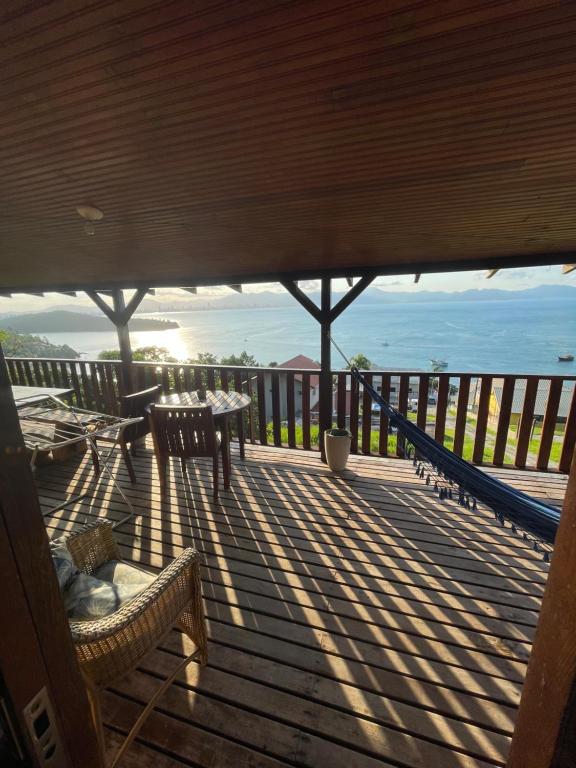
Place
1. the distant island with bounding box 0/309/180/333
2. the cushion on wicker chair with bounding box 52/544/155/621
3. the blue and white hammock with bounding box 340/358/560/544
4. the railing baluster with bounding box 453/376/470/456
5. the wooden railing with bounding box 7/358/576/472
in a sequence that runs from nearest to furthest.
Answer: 1. the cushion on wicker chair with bounding box 52/544/155/621
2. the blue and white hammock with bounding box 340/358/560/544
3. the wooden railing with bounding box 7/358/576/472
4. the railing baluster with bounding box 453/376/470/456
5. the distant island with bounding box 0/309/180/333

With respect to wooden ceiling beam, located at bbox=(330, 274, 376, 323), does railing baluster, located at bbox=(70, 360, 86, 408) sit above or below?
below

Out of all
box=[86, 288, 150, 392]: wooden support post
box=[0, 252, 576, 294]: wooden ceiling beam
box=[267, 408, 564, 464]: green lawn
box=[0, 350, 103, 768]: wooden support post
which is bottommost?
box=[267, 408, 564, 464]: green lawn

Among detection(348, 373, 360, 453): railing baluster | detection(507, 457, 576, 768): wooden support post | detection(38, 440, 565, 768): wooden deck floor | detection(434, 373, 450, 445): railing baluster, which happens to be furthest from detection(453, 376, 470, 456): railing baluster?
detection(507, 457, 576, 768): wooden support post

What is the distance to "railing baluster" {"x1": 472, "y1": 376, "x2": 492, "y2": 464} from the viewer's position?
10.6ft

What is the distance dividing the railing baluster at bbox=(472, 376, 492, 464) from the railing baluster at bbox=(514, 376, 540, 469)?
0.31m

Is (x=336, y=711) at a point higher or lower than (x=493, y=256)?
lower

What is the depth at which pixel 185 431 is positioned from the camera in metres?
2.75

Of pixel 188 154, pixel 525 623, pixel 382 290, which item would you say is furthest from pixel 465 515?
pixel 382 290

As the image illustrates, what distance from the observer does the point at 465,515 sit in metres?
2.60

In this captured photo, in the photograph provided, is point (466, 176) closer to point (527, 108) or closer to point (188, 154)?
point (527, 108)

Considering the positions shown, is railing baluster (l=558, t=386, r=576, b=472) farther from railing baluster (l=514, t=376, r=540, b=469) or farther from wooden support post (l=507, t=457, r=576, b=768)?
wooden support post (l=507, t=457, r=576, b=768)

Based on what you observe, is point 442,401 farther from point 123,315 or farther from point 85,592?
point 123,315

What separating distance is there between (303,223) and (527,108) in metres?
1.38

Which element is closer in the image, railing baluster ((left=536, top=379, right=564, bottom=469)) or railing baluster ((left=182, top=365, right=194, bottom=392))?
railing baluster ((left=536, top=379, right=564, bottom=469))
